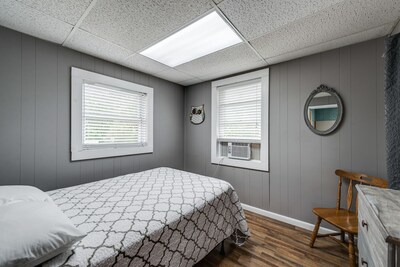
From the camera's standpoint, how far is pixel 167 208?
4.51 ft

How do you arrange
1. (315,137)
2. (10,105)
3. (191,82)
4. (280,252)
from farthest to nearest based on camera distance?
(191,82) → (315,137) → (280,252) → (10,105)

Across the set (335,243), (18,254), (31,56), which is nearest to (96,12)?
(31,56)

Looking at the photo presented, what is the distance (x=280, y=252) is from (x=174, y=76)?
117 inches

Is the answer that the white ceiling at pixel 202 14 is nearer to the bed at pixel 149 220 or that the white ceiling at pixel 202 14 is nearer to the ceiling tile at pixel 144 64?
the ceiling tile at pixel 144 64

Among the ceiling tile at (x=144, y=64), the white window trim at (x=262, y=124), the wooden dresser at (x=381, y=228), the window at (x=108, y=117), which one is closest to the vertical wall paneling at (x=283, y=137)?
the white window trim at (x=262, y=124)

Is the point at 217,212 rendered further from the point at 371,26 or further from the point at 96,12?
the point at 371,26

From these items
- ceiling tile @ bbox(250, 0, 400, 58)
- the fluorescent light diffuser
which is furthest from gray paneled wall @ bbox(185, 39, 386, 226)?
the fluorescent light diffuser

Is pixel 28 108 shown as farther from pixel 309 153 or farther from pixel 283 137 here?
pixel 309 153

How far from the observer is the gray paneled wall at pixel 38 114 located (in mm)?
1689

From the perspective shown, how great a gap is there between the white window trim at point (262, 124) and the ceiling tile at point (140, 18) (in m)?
1.48

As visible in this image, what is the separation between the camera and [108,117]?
245 centimetres

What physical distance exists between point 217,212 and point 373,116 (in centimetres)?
201

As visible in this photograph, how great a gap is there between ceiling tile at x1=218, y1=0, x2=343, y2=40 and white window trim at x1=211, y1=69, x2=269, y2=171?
1017 mm

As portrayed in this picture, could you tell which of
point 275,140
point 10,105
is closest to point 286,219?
point 275,140
